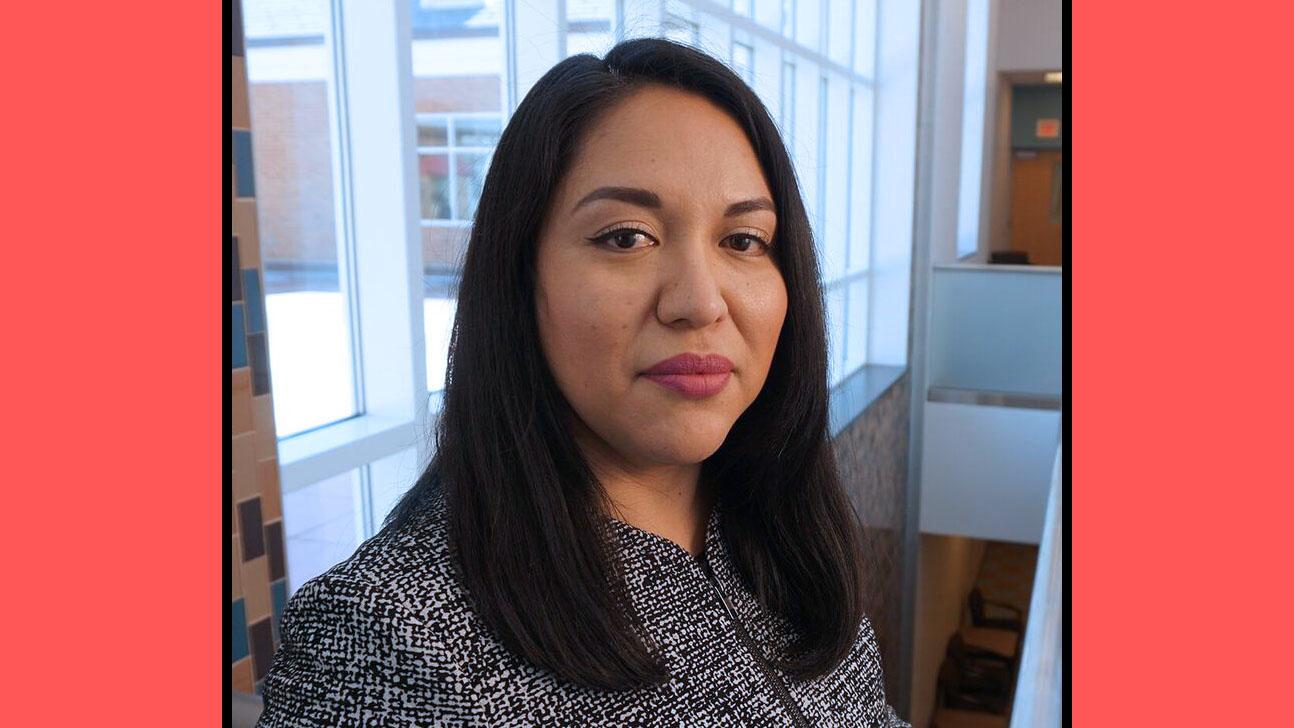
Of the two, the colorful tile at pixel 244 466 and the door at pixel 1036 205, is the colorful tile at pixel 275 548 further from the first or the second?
the door at pixel 1036 205

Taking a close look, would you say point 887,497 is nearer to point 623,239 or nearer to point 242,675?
point 242,675

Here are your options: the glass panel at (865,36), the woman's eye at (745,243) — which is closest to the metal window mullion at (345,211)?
the woman's eye at (745,243)

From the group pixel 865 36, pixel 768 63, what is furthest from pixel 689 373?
pixel 865 36

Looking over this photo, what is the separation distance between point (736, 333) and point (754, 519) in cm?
26

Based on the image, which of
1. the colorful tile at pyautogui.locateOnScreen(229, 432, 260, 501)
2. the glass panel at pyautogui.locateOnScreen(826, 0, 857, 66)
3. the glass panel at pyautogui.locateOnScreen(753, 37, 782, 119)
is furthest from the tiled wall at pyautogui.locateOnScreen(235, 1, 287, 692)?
the glass panel at pyautogui.locateOnScreen(826, 0, 857, 66)

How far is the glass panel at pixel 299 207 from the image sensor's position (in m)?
1.63

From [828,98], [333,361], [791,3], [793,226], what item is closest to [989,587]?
[828,98]

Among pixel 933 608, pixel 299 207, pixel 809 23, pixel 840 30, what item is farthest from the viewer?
pixel 933 608

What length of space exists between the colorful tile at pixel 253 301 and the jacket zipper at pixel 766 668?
630mm

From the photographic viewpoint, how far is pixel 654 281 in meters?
0.77

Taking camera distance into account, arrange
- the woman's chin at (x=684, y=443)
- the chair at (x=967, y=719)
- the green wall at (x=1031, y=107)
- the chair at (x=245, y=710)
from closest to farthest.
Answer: the woman's chin at (x=684, y=443) → the chair at (x=245, y=710) → the chair at (x=967, y=719) → the green wall at (x=1031, y=107)

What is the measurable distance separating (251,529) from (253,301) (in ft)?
0.90

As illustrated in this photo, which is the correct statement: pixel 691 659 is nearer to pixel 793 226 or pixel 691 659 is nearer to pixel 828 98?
pixel 793 226

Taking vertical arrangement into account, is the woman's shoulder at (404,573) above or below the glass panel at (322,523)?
above
